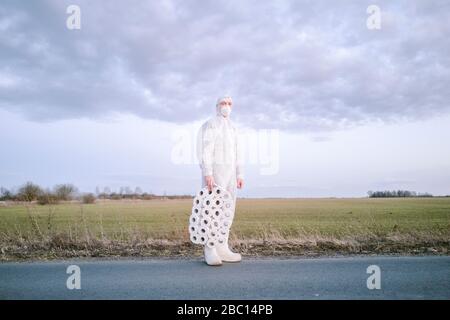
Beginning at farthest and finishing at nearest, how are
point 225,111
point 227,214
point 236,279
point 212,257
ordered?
point 225,111 → point 227,214 → point 212,257 → point 236,279

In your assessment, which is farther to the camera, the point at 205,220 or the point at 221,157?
the point at 221,157

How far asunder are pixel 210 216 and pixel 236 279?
4.87 feet

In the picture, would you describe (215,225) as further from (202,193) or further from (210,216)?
(202,193)

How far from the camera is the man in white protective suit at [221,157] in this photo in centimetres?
677

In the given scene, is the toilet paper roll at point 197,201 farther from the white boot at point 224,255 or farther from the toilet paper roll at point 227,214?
the white boot at point 224,255

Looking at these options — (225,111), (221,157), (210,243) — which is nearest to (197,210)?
(210,243)

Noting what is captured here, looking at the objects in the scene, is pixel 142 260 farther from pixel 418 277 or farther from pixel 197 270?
pixel 418 277

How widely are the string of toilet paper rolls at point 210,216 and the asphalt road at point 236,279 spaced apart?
0.45 metres

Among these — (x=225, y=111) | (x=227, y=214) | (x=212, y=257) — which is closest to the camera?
(x=212, y=257)

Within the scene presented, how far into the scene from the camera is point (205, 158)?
267 inches

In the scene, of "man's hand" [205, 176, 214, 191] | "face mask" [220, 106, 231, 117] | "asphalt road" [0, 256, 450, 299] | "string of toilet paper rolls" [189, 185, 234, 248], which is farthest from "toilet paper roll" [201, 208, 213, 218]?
"face mask" [220, 106, 231, 117]

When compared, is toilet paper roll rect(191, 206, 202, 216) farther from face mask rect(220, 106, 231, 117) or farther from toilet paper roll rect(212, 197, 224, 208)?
face mask rect(220, 106, 231, 117)

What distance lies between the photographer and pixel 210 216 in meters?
6.77
